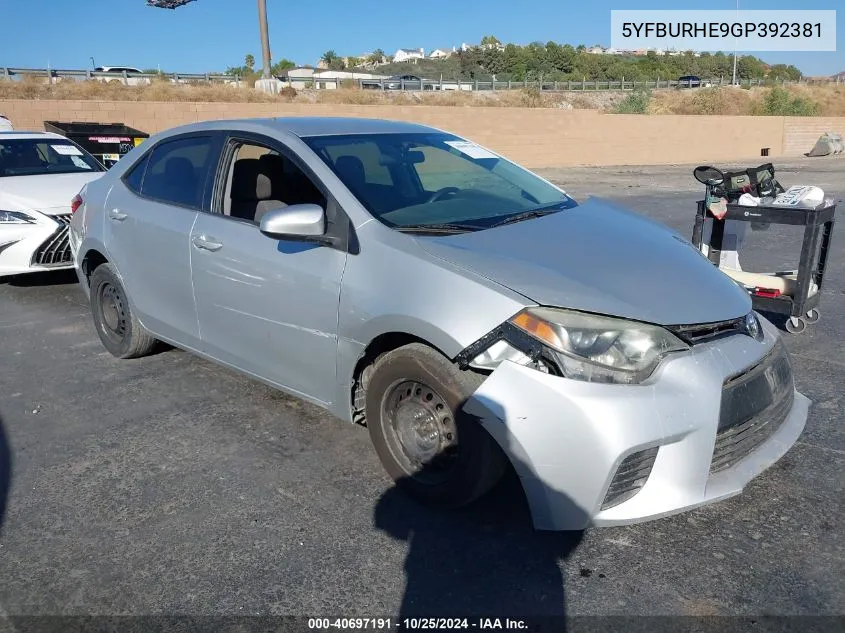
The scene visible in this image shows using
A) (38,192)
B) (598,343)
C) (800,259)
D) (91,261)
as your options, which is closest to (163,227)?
(91,261)

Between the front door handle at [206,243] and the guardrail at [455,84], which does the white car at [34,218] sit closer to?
the front door handle at [206,243]

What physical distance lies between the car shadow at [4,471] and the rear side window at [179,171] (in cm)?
162

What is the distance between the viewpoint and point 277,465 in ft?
12.1

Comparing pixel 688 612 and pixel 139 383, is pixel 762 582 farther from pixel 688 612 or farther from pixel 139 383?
pixel 139 383

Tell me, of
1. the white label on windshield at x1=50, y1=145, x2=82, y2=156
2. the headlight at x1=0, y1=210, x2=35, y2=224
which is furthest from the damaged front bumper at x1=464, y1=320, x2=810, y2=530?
the white label on windshield at x1=50, y1=145, x2=82, y2=156

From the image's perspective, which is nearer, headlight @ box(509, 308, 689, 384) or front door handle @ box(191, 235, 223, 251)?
headlight @ box(509, 308, 689, 384)

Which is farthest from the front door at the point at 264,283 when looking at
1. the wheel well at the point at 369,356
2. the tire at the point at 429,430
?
the tire at the point at 429,430

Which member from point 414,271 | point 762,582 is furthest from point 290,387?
point 762,582

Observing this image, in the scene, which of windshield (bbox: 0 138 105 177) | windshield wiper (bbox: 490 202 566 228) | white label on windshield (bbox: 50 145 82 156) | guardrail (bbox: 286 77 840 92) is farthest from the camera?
guardrail (bbox: 286 77 840 92)

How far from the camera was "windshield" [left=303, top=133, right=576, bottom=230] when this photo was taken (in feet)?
11.7

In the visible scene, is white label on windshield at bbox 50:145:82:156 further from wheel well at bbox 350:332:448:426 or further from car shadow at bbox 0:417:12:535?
wheel well at bbox 350:332:448:426

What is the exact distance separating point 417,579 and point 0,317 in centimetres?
548

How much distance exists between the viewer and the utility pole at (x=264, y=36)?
3284 cm

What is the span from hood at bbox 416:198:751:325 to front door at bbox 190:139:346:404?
0.65 metres
